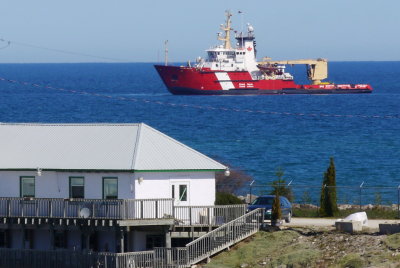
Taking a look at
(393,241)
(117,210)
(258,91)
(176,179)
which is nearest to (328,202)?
(176,179)

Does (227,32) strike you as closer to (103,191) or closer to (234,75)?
(234,75)

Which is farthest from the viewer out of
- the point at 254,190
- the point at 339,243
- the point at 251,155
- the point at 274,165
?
the point at 251,155

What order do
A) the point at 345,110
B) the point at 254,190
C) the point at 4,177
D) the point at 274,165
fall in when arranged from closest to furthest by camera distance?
1. the point at 4,177
2. the point at 254,190
3. the point at 274,165
4. the point at 345,110

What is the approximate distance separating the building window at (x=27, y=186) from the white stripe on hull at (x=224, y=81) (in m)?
140

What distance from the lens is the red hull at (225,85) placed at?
603ft

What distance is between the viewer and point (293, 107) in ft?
541

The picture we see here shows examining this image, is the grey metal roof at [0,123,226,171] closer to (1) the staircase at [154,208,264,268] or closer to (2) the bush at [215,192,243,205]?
(2) the bush at [215,192,243,205]

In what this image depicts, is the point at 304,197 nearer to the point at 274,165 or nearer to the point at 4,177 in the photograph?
the point at 4,177

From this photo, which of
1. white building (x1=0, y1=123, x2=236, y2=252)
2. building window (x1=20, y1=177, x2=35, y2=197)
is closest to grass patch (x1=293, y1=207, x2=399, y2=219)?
white building (x1=0, y1=123, x2=236, y2=252)

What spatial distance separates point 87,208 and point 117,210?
1003 millimetres

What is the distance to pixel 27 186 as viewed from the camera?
42562mm

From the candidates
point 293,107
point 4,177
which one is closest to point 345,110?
point 293,107

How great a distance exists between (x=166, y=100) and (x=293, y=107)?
72.3 ft

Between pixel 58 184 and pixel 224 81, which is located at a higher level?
pixel 224 81
